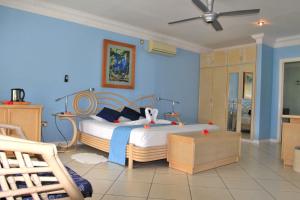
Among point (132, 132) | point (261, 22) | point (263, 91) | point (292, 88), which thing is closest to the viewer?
point (132, 132)

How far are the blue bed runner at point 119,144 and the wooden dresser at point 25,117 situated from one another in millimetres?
1171

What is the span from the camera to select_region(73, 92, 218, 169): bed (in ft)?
11.4

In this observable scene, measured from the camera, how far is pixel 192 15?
485 centimetres

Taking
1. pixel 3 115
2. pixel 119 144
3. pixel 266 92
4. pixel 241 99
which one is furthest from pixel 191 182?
pixel 266 92

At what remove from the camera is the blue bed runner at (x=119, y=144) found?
3613mm

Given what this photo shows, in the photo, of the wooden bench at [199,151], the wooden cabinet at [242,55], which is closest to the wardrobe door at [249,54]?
the wooden cabinet at [242,55]

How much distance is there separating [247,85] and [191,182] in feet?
13.7

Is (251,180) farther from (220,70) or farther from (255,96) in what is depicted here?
(220,70)

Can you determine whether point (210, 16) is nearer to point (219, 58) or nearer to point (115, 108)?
point (115, 108)

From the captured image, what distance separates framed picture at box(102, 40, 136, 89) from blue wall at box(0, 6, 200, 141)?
0.12m

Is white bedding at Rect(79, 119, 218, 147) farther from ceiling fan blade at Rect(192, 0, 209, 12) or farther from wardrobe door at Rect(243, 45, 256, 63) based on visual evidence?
wardrobe door at Rect(243, 45, 256, 63)

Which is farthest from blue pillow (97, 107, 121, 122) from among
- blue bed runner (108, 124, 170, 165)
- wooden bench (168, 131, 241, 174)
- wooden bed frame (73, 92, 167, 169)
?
wooden bench (168, 131, 241, 174)

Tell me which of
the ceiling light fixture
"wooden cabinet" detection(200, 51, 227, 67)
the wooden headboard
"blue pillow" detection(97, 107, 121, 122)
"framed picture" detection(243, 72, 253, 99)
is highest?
the ceiling light fixture

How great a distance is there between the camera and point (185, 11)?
183 inches
